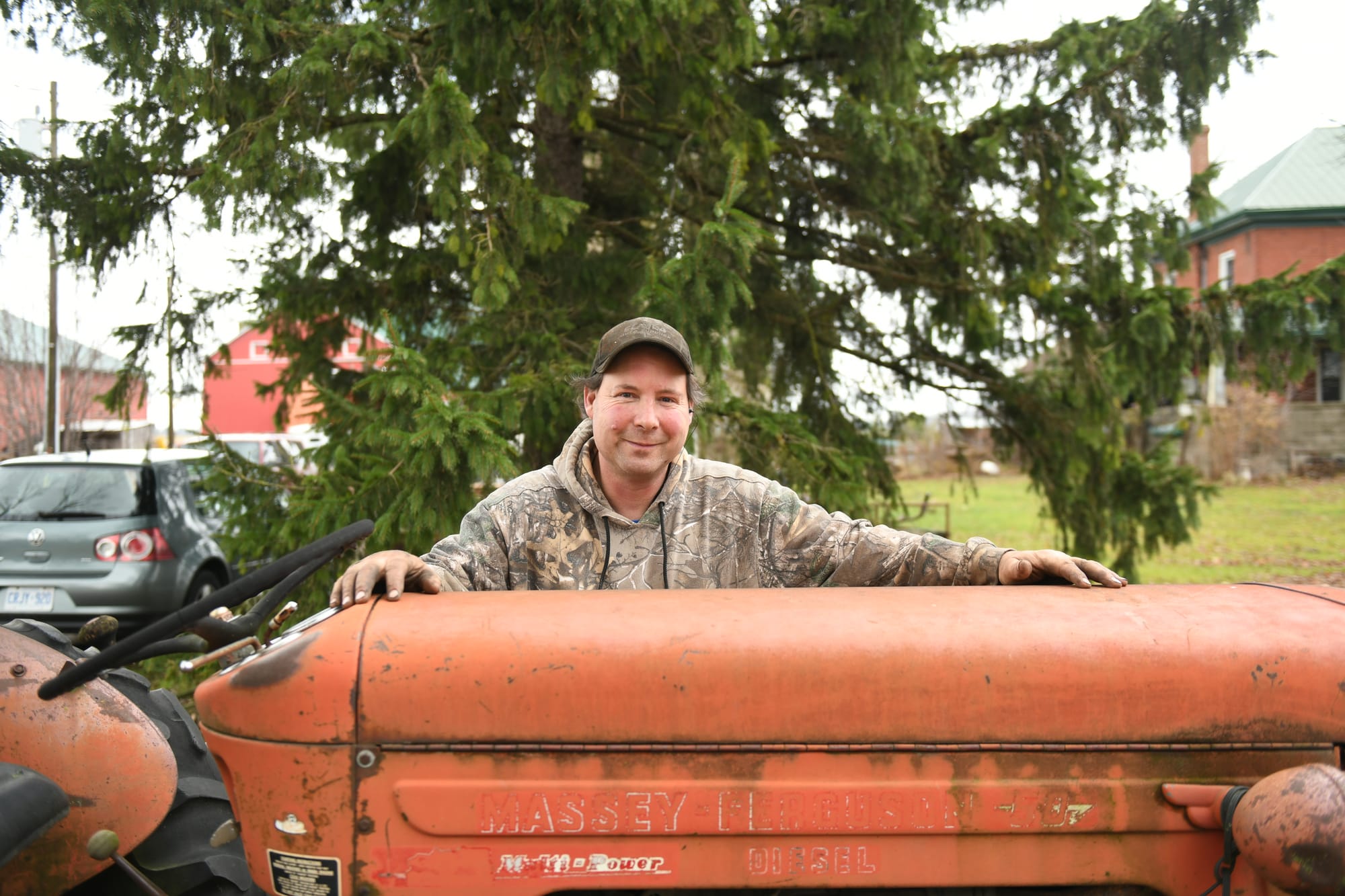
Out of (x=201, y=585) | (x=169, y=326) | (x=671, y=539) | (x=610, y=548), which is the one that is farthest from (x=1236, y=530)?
(x=610, y=548)

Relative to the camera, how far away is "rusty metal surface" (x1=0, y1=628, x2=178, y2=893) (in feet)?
6.70

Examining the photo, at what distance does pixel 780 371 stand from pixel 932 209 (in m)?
1.54

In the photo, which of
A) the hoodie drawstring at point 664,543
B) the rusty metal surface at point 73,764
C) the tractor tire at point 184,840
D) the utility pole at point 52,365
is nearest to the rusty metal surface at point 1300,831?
the hoodie drawstring at point 664,543

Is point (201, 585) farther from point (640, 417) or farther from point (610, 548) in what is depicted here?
point (640, 417)

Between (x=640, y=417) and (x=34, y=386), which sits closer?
(x=640, y=417)

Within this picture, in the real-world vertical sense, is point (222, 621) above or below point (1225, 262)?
below

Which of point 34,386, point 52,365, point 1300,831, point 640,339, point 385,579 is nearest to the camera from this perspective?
point 1300,831

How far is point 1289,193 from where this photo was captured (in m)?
24.9

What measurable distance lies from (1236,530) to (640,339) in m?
15.7

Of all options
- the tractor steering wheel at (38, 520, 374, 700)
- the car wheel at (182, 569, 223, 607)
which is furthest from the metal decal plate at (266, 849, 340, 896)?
the car wheel at (182, 569, 223, 607)

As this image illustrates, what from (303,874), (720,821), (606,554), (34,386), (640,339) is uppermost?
(34,386)

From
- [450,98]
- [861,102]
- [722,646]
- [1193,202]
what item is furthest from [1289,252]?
[722,646]

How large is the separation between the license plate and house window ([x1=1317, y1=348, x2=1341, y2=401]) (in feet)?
97.5

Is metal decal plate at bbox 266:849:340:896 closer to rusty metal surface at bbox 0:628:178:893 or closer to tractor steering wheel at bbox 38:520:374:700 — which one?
tractor steering wheel at bbox 38:520:374:700
